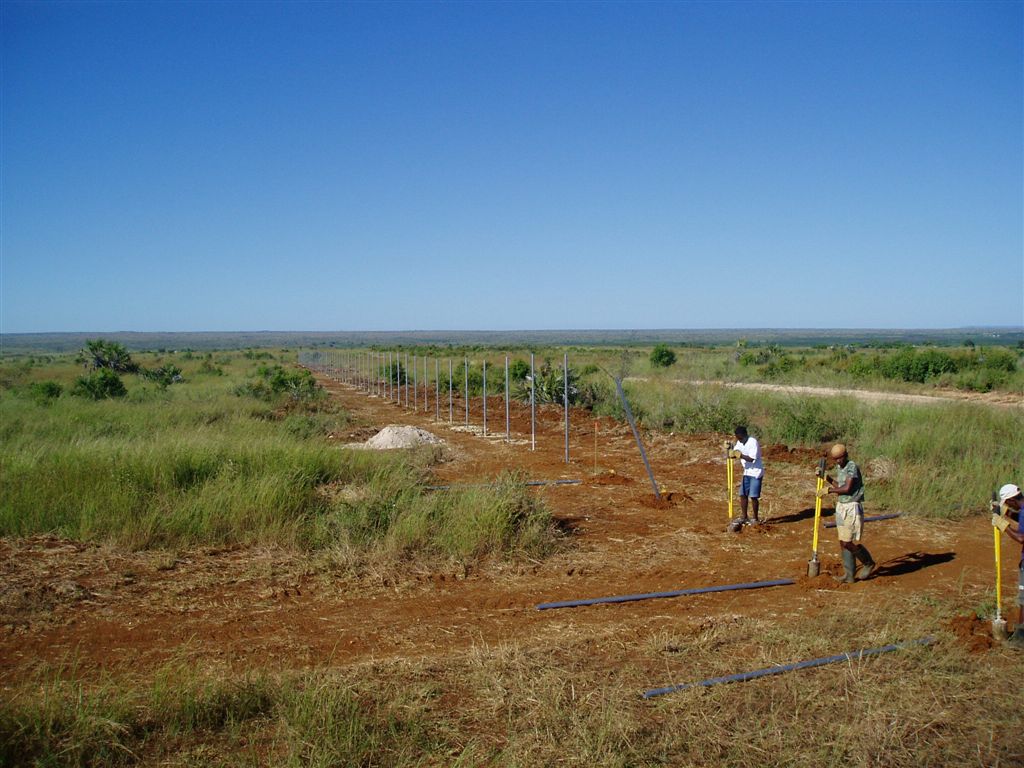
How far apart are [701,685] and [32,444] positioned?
33.2ft

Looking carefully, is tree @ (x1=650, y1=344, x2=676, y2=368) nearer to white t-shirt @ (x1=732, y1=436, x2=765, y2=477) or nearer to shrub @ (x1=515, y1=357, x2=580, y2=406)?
shrub @ (x1=515, y1=357, x2=580, y2=406)

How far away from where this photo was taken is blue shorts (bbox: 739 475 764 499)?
9281mm

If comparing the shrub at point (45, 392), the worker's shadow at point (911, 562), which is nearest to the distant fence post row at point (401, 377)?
the worker's shadow at point (911, 562)

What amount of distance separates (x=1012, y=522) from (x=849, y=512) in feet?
4.88

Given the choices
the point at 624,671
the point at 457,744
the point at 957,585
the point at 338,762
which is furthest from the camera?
the point at 957,585

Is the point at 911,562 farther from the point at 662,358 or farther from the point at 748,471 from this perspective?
the point at 662,358

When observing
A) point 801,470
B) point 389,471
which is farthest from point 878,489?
point 389,471

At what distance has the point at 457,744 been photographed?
14.0ft

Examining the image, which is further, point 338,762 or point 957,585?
point 957,585

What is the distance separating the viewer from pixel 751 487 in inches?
366

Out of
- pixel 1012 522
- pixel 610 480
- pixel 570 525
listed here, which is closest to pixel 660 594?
pixel 570 525

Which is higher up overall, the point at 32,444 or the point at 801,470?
the point at 32,444

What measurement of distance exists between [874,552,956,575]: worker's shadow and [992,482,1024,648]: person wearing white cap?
1.83m

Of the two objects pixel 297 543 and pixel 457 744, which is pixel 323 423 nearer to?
pixel 297 543
